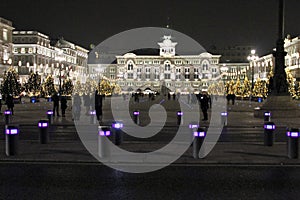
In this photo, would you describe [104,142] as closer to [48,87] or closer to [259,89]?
[259,89]

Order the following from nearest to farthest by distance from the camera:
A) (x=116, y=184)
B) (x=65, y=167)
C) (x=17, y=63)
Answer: (x=116, y=184) < (x=65, y=167) < (x=17, y=63)

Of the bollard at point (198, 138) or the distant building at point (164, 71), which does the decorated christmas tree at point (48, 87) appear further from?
the distant building at point (164, 71)

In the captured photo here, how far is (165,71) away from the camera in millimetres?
185875

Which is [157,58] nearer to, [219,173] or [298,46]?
[298,46]

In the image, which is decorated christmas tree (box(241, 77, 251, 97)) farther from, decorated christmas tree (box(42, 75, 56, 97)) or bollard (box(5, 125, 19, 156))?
bollard (box(5, 125, 19, 156))

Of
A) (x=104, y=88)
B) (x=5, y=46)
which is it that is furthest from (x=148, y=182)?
(x=104, y=88)

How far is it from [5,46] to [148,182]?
9643cm

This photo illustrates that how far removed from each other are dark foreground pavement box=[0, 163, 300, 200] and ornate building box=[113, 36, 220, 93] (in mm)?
167162

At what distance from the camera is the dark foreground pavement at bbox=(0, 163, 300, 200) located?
9.04 m

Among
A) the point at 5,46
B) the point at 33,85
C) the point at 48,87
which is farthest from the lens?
the point at 5,46

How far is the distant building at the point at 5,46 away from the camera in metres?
97.6

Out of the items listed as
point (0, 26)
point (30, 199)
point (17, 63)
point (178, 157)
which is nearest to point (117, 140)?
point (178, 157)

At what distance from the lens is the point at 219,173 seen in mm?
11234

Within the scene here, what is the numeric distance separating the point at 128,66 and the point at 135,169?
17711 centimetres
